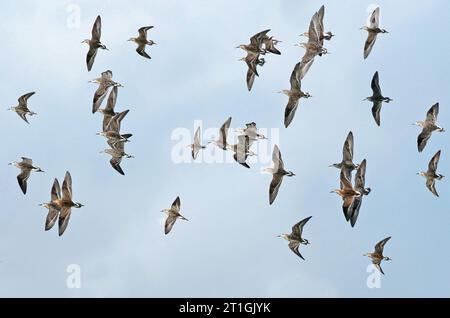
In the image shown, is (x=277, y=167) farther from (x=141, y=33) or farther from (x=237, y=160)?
(x=141, y=33)

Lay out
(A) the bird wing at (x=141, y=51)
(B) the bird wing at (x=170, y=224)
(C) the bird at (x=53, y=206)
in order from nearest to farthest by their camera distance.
A: (C) the bird at (x=53, y=206) < (B) the bird wing at (x=170, y=224) < (A) the bird wing at (x=141, y=51)

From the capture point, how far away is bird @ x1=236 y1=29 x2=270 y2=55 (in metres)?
60.8

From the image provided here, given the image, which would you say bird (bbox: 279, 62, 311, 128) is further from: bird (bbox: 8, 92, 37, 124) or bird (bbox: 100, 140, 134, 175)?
bird (bbox: 8, 92, 37, 124)

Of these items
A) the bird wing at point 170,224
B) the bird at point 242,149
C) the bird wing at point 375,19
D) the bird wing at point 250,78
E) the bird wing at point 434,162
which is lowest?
the bird wing at point 170,224

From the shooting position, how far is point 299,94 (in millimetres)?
61906

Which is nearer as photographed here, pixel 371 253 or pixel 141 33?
pixel 371 253

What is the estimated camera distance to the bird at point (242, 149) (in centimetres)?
5922

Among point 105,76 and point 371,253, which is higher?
point 105,76

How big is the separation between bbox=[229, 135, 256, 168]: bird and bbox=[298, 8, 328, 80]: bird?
15.5 ft

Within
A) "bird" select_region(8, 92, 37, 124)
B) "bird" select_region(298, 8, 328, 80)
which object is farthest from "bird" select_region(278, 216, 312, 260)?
"bird" select_region(8, 92, 37, 124)

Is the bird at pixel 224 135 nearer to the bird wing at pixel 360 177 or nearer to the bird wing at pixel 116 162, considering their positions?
the bird wing at pixel 116 162

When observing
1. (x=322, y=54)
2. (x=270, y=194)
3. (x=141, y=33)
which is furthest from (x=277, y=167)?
(x=141, y=33)

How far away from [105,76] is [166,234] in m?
10.5

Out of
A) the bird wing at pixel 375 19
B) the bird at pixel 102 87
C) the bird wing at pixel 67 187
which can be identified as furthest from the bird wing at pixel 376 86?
the bird wing at pixel 67 187
